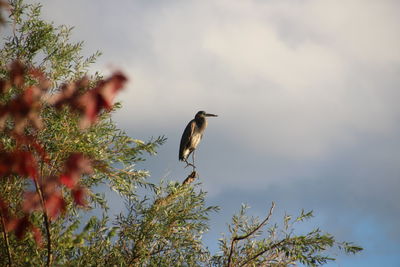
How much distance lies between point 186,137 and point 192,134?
20cm

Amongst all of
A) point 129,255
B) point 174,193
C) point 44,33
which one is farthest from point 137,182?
point 44,33

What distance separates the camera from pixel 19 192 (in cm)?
795

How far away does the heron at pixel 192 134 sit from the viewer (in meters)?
13.8

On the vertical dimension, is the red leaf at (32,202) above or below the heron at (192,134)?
below

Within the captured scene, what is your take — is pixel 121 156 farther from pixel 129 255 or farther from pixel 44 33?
pixel 44 33

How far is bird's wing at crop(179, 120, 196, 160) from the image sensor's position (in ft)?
44.9

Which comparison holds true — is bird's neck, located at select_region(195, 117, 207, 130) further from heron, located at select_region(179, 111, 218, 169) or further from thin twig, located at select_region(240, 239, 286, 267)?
thin twig, located at select_region(240, 239, 286, 267)

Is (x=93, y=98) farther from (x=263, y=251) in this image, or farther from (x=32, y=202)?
(x=263, y=251)

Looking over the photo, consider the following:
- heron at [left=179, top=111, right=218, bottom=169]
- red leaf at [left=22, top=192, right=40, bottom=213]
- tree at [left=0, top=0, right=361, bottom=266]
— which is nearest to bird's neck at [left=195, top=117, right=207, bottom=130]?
heron at [left=179, top=111, right=218, bottom=169]

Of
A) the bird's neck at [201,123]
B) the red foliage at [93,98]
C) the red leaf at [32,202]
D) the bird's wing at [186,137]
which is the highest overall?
the bird's neck at [201,123]

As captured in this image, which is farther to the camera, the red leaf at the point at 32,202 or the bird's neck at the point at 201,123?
the bird's neck at the point at 201,123

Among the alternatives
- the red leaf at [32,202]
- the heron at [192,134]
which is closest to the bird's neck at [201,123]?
the heron at [192,134]

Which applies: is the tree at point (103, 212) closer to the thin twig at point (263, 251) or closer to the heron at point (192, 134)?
the thin twig at point (263, 251)

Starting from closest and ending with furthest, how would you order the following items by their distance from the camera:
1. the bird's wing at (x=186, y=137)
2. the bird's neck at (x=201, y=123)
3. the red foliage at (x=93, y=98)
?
the red foliage at (x=93, y=98), the bird's wing at (x=186, y=137), the bird's neck at (x=201, y=123)
